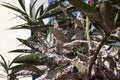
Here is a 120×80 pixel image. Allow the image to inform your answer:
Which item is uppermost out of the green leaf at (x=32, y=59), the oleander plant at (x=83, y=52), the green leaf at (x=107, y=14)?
the green leaf at (x=107, y=14)

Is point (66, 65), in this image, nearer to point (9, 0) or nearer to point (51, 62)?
point (51, 62)

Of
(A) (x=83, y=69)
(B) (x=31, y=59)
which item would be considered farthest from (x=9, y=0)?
(A) (x=83, y=69)

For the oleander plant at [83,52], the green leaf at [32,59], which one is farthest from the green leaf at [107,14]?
the green leaf at [32,59]

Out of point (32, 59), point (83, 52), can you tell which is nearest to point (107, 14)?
point (83, 52)

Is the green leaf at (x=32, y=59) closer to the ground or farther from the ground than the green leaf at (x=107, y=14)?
closer to the ground

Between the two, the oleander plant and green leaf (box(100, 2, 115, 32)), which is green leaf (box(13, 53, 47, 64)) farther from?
green leaf (box(100, 2, 115, 32))

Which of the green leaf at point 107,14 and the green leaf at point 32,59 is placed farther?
the green leaf at point 32,59

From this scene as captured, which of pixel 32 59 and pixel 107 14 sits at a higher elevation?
pixel 107 14

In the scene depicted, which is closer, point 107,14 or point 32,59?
point 107,14

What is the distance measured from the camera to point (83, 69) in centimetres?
53

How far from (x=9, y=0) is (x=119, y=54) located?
5.94 feet

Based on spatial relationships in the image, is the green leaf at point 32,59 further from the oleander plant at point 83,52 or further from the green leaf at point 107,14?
the green leaf at point 107,14

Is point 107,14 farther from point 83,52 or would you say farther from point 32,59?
point 32,59

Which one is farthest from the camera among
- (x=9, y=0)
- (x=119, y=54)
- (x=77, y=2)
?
(x=9, y=0)
